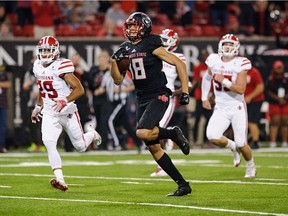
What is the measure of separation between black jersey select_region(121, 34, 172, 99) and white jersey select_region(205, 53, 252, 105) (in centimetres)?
233

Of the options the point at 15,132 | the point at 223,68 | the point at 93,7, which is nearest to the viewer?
the point at 223,68

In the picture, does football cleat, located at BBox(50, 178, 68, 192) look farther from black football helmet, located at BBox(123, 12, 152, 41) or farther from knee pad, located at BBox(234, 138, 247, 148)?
knee pad, located at BBox(234, 138, 247, 148)

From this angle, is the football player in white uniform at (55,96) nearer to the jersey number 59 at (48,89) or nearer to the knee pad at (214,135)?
the jersey number 59 at (48,89)

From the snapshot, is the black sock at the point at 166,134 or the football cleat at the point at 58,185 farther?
the football cleat at the point at 58,185

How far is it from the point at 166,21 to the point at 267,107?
306 centimetres

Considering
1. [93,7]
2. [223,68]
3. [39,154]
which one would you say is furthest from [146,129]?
[93,7]

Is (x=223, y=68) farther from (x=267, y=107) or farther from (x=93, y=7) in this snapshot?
(x=93, y=7)

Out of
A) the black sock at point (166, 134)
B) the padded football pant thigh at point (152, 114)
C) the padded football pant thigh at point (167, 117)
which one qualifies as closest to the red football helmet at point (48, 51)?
the padded football pant thigh at point (152, 114)

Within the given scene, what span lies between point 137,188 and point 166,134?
3.63ft

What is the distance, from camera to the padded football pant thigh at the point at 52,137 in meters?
10.2

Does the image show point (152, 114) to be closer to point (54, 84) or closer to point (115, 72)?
point (115, 72)

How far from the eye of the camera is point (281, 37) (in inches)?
813

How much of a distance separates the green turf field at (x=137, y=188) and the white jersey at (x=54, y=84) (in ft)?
2.95

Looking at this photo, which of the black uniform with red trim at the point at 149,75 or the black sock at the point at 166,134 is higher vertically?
the black uniform with red trim at the point at 149,75
